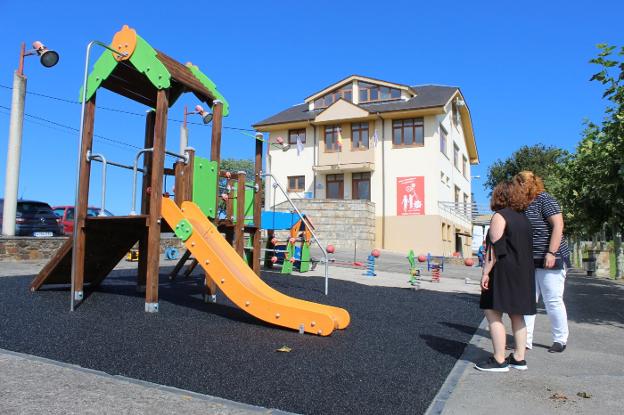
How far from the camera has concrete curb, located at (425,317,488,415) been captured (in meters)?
3.19

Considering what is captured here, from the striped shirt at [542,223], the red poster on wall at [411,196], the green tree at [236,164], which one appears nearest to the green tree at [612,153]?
the striped shirt at [542,223]

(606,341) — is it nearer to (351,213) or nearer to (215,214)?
(215,214)

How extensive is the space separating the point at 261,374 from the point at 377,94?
3227 cm

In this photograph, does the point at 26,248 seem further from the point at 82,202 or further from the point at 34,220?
the point at 82,202

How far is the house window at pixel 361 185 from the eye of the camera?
33031 millimetres

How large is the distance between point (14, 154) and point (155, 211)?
1131 cm

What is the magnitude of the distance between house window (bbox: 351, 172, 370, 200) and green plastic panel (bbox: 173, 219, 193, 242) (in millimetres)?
27210

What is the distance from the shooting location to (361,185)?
33.3 meters

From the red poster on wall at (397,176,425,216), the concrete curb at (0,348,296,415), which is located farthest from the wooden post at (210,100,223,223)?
the red poster on wall at (397,176,425,216)

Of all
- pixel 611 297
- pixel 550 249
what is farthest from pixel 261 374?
pixel 611 297

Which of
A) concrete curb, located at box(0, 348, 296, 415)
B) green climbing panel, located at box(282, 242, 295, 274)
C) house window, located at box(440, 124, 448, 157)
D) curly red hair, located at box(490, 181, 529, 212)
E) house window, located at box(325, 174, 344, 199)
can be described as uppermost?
house window, located at box(440, 124, 448, 157)

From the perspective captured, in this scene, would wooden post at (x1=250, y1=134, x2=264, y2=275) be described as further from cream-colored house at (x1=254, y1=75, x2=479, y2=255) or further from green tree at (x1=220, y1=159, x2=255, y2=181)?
green tree at (x1=220, y1=159, x2=255, y2=181)

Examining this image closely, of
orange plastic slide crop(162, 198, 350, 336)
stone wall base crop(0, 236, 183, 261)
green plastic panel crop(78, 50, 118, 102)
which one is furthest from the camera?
stone wall base crop(0, 236, 183, 261)

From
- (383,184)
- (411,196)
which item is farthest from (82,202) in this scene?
(383,184)
